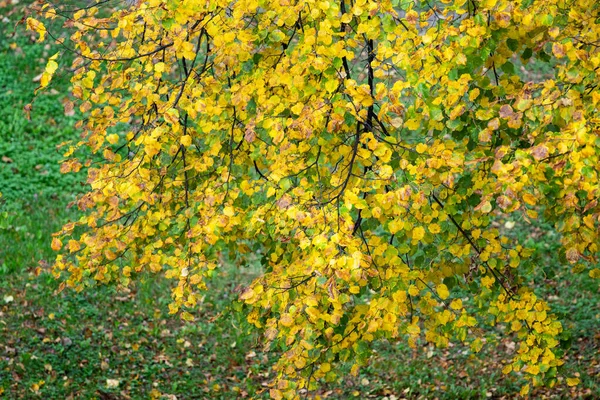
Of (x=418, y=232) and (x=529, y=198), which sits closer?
(x=529, y=198)

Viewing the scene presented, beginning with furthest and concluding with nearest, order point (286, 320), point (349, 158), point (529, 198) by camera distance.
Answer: point (349, 158) < point (286, 320) < point (529, 198)

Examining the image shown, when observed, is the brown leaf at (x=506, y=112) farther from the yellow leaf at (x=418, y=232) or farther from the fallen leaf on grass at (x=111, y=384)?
the fallen leaf on grass at (x=111, y=384)

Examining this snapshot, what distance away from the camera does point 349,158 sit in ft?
12.0

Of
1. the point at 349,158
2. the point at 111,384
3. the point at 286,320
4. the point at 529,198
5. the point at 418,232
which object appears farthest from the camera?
the point at 111,384

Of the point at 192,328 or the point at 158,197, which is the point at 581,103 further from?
the point at 192,328

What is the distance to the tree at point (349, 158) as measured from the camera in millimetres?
3158

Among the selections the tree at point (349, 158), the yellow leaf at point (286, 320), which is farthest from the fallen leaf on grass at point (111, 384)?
the yellow leaf at point (286, 320)

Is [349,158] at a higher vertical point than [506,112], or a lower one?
lower

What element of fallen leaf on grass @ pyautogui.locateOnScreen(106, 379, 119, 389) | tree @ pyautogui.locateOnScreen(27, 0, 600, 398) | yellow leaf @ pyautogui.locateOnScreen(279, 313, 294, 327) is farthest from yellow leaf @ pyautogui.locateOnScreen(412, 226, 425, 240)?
fallen leaf on grass @ pyautogui.locateOnScreen(106, 379, 119, 389)

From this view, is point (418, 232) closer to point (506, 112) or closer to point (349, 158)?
point (349, 158)

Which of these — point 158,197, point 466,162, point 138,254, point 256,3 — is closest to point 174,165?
point 158,197

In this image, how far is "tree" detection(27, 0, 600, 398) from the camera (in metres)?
3.16

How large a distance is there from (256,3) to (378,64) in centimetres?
60

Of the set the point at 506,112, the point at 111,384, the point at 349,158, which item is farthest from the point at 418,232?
the point at 111,384
